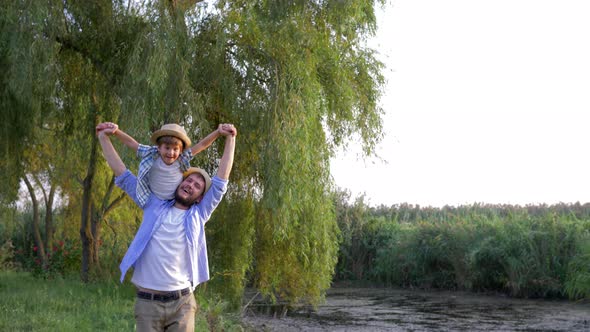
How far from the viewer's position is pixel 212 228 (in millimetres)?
11414

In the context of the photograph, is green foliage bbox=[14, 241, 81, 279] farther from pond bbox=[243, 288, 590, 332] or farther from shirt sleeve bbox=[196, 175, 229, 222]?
shirt sleeve bbox=[196, 175, 229, 222]

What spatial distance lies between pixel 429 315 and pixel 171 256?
1216cm

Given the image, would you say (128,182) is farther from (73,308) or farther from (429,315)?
(429,315)

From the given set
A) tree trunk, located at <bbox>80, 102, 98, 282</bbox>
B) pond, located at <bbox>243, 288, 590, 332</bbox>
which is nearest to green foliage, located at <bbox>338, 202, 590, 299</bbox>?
pond, located at <bbox>243, 288, 590, 332</bbox>

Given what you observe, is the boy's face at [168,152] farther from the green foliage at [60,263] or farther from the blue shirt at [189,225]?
the green foliage at [60,263]

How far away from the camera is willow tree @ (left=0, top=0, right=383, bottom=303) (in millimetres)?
9570

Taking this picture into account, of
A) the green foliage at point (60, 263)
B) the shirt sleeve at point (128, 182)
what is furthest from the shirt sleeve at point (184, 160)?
the green foliage at point (60, 263)

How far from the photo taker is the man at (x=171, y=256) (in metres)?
4.37

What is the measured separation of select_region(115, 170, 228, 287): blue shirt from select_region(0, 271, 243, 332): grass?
4231 millimetres

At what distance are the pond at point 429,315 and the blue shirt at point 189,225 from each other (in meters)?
7.91

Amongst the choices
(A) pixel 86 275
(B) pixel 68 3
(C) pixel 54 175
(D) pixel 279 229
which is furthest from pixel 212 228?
(C) pixel 54 175

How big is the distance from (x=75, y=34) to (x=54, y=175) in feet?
19.4

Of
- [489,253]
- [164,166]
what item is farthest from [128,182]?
[489,253]

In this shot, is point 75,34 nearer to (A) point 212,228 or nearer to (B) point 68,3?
(B) point 68,3
